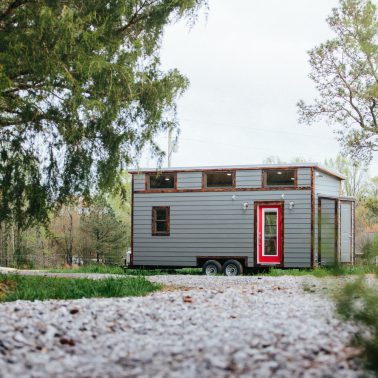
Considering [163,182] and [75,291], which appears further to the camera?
[163,182]

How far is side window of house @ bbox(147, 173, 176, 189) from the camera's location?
53.3ft

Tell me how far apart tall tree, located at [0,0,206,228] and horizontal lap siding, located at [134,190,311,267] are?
5.23 m

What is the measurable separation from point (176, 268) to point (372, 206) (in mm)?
8522

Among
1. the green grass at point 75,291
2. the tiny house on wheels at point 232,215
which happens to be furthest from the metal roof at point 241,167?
the green grass at point 75,291

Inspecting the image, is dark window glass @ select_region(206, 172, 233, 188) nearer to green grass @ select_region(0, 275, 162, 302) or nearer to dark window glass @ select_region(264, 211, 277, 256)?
dark window glass @ select_region(264, 211, 277, 256)

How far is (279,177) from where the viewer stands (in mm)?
15383

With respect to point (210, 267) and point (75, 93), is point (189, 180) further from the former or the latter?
point (75, 93)

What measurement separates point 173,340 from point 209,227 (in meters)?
11.6

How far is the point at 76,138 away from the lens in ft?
35.4

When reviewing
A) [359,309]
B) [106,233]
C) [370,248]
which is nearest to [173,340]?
[359,309]

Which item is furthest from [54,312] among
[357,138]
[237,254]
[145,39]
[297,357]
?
[357,138]

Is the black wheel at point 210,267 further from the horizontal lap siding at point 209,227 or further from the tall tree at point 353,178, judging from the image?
the tall tree at point 353,178

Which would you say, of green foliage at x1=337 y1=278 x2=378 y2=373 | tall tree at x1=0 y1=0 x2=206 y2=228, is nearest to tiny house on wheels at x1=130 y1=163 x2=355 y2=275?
tall tree at x1=0 y1=0 x2=206 y2=228

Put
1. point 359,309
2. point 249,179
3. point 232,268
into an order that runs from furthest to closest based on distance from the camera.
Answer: point 232,268, point 249,179, point 359,309
